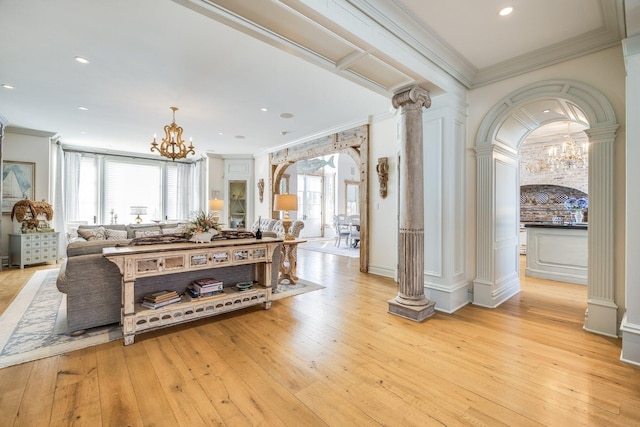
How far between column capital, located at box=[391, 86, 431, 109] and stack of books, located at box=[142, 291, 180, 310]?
10.5 feet

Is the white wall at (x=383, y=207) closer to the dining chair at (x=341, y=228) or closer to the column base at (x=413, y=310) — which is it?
the column base at (x=413, y=310)

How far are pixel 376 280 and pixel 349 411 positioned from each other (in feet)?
10.5

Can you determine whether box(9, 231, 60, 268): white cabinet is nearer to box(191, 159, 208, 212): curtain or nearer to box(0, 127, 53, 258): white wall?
box(0, 127, 53, 258): white wall

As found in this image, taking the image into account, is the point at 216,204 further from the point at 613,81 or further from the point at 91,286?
the point at 613,81

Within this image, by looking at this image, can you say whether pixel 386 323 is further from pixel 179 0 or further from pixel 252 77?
pixel 252 77

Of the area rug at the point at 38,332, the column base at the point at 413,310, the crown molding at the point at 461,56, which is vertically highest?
the crown molding at the point at 461,56

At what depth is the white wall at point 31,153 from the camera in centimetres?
588

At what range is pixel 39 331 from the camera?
2773 mm

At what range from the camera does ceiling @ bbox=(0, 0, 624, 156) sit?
7.61 feet

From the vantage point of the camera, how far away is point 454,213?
3400 mm

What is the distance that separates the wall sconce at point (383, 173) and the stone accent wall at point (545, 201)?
5.22 m

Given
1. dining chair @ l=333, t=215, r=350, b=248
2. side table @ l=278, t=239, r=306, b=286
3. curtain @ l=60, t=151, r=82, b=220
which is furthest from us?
dining chair @ l=333, t=215, r=350, b=248

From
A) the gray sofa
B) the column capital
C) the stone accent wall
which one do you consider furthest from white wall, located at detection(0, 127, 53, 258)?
the stone accent wall

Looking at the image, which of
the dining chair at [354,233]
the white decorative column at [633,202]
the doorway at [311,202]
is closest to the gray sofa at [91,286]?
the white decorative column at [633,202]
